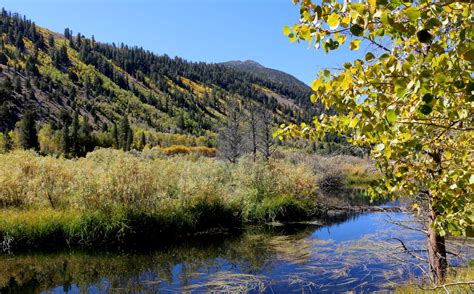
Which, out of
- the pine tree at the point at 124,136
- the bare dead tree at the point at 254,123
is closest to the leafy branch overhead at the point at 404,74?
the bare dead tree at the point at 254,123

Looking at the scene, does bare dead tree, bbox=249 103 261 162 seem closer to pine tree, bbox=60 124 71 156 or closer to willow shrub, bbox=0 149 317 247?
willow shrub, bbox=0 149 317 247

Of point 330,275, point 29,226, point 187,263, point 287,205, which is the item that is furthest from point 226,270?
point 287,205

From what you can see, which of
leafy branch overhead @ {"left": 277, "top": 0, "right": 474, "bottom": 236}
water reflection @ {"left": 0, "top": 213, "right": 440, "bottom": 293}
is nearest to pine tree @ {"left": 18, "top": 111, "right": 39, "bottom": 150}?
water reflection @ {"left": 0, "top": 213, "right": 440, "bottom": 293}

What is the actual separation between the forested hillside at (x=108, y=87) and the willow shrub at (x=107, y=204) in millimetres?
40780

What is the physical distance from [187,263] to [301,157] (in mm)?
27026

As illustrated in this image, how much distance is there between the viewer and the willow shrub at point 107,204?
487 inches

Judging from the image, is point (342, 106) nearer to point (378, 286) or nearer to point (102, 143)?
point (378, 286)

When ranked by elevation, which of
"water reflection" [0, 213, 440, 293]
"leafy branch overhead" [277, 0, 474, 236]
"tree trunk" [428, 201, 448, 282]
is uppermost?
"leafy branch overhead" [277, 0, 474, 236]

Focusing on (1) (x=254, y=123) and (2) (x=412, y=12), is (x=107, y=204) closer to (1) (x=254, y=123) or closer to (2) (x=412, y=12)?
(2) (x=412, y=12)

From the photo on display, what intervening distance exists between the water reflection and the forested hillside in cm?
4434

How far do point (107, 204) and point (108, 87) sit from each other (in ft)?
368

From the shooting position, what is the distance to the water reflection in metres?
9.14

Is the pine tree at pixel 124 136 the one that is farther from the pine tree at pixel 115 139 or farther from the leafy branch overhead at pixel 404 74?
the leafy branch overhead at pixel 404 74

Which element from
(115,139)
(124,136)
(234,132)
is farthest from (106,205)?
(124,136)
